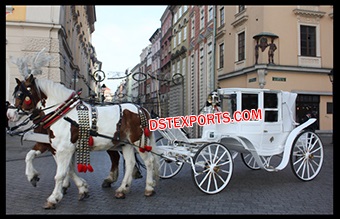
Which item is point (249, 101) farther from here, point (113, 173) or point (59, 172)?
point (59, 172)

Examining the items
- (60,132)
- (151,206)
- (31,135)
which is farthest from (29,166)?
(151,206)

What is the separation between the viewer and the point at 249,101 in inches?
216

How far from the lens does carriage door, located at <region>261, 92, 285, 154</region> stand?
5.54 metres

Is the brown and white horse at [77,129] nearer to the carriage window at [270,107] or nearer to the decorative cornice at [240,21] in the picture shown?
the carriage window at [270,107]

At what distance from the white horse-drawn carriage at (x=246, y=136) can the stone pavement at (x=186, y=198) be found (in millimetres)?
328

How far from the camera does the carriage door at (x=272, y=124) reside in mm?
5535

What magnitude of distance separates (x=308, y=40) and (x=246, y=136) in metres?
8.96

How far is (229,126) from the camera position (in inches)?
211

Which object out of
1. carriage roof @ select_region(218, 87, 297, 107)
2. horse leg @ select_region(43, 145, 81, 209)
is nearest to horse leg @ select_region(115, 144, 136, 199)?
horse leg @ select_region(43, 145, 81, 209)

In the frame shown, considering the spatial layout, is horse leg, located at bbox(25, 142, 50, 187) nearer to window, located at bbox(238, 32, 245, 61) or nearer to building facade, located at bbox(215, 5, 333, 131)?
building facade, located at bbox(215, 5, 333, 131)

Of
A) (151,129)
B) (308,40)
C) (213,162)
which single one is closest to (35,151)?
(151,129)

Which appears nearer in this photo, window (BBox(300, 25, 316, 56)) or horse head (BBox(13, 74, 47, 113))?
horse head (BBox(13, 74, 47, 113))

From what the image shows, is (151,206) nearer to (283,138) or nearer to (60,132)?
(60,132)
